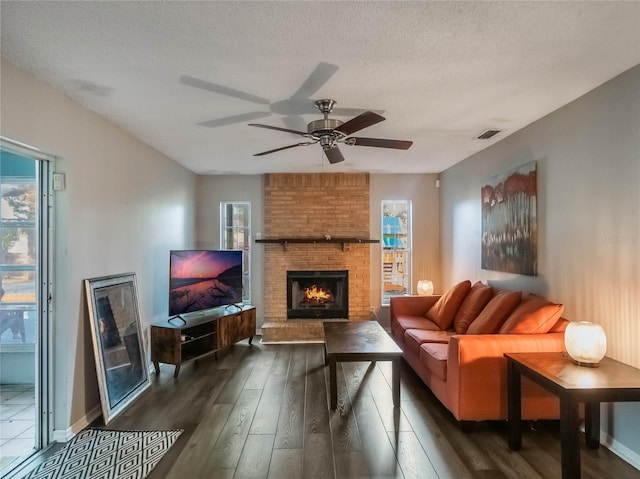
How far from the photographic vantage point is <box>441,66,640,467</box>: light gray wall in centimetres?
222

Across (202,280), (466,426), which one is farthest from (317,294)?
(466,426)

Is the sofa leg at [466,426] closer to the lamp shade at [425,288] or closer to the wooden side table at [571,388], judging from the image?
the wooden side table at [571,388]

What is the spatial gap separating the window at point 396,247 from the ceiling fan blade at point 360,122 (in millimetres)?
3267

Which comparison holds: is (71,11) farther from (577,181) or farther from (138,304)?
(577,181)

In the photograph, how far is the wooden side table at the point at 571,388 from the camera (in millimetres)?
1814

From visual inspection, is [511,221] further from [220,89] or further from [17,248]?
[17,248]

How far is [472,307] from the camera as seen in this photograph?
3693 mm

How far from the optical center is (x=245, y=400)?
311 cm

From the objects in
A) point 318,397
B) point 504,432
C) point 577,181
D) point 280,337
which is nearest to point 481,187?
point 577,181

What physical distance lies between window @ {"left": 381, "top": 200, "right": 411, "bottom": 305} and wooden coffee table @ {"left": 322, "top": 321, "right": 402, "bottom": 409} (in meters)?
2.10

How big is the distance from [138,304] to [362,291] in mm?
3194

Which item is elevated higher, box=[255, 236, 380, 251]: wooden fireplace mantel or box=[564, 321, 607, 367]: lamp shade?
box=[255, 236, 380, 251]: wooden fireplace mantel

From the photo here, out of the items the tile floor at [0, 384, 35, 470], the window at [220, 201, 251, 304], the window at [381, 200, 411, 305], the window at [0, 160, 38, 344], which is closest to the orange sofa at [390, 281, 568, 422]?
the window at [381, 200, 411, 305]

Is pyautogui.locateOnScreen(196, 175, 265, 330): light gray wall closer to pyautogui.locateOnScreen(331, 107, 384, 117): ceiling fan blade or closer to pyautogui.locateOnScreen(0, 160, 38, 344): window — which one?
pyautogui.locateOnScreen(0, 160, 38, 344): window
